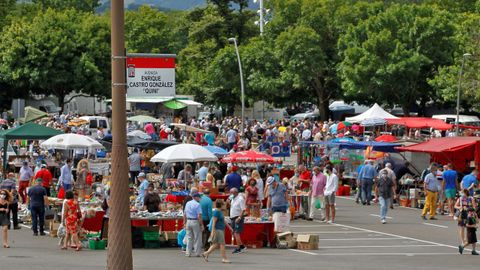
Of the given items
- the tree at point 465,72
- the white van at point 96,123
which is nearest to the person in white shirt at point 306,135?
the tree at point 465,72

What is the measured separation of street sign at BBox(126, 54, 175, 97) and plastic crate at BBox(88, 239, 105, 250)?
36.2 ft

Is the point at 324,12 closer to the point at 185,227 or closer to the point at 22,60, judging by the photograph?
the point at 22,60

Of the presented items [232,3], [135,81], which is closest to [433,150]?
[135,81]

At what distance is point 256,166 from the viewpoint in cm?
4291

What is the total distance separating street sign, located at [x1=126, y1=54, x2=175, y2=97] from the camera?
1559 centimetres

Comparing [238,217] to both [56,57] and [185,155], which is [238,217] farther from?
[56,57]

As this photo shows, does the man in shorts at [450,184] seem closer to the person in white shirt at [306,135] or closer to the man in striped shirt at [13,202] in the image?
the man in striped shirt at [13,202]

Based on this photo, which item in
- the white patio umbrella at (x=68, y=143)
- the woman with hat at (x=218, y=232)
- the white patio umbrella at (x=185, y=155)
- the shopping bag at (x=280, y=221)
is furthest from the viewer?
the white patio umbrella at (x=68, y=143)

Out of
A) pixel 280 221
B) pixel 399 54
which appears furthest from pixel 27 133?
pixel 399 54

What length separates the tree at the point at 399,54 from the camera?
72.7 metres

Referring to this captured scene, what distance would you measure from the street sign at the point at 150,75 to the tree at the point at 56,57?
70.4 m

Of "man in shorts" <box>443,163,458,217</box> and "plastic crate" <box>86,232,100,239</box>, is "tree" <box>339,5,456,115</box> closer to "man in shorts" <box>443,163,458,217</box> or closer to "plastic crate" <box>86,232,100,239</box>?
"man in shorts" <box>443,163,458,217</box>

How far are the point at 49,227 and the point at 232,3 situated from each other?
6802cm

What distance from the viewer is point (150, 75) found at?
52.6ft
